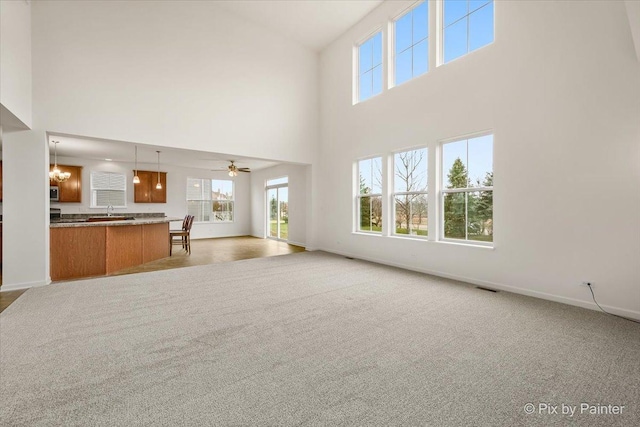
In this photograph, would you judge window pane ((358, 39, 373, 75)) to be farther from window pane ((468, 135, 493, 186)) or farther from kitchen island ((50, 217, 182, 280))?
kitchen island ((50, 217, 182, 280))

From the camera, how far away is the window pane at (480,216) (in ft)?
13.8

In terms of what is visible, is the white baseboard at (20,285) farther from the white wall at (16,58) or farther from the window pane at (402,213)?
the window pane at (402,213)

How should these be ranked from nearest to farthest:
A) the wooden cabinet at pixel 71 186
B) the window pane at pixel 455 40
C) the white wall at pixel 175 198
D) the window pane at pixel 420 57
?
the window pane at pixel 455 40 → the window pane at pixel 420 57 → the wooden cabinet at pixel 71 186 → the white wall at pixel 175 198

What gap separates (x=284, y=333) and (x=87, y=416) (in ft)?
4.66

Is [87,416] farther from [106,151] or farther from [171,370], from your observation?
[106,151]

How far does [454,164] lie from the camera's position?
4.68 metres

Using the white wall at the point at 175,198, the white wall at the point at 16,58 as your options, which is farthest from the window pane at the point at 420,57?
the white wall at the point at 175,198

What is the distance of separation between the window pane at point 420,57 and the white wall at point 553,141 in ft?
0.94

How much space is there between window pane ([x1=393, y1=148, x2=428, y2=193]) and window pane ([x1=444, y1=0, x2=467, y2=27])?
2145 millimetres

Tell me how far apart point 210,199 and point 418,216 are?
8.39 m

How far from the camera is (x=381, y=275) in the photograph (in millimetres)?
4805

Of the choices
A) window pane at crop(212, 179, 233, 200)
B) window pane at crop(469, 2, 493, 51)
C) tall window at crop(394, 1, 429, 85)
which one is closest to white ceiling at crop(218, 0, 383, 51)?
tall window at crop(394, 1, 429, 85)

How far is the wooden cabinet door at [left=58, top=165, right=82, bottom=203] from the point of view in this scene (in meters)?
8.30

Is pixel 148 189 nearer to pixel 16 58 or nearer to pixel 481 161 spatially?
pixel 16 58
